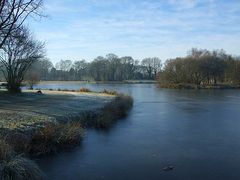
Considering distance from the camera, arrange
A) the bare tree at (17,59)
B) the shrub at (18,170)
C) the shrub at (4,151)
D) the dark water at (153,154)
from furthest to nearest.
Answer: the bare tree at (17,59) < the dark water at (153,154) < the shrub at (4,151) < the shrub at (18,170)

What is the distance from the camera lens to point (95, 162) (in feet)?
48.6

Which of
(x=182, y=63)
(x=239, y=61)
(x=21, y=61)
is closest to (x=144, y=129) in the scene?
(x=21, y=61)

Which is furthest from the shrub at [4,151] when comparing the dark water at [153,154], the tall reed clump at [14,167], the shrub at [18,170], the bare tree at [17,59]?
the bare tree at [17,59]

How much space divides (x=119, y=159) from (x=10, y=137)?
4376 millimetres

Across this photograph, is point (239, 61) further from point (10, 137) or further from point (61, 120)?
point (10, 137)

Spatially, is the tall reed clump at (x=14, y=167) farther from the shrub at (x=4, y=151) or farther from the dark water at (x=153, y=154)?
the dark water at (x=153, y=154)

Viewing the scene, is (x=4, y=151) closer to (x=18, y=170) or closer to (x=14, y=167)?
(x=14, y=167)

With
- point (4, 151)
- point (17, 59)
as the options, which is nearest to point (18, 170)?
point (4, 151)

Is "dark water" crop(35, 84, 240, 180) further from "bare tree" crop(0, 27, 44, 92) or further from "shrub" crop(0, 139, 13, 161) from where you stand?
"bare tree" crop(0, 27, 44, 92)

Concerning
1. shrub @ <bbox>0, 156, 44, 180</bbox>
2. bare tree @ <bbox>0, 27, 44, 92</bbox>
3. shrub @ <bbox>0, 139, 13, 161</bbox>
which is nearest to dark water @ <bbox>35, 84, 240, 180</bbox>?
shrub @ <bbox>0, 156, 44, 180</bbox>

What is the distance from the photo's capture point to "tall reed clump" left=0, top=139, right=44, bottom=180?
1094 cm

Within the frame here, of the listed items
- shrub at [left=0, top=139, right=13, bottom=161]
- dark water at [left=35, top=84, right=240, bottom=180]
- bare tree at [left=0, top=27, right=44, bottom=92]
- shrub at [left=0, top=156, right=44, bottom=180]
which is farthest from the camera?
bare tree at [left=0, top=27, right=44, bottom=92]

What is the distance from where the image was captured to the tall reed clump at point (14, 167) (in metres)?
10.9

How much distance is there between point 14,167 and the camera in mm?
11172
